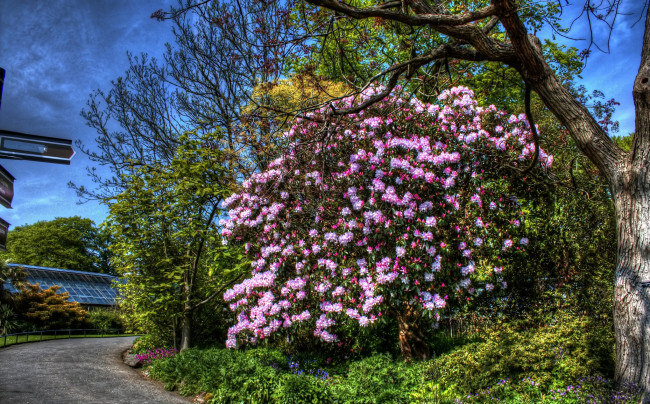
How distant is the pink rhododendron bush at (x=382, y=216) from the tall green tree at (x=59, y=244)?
35.1 m

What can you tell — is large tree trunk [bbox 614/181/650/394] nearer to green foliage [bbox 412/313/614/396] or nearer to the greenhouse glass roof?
green foliage [bbox 412/313/614/396]

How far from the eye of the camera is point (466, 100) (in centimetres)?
702

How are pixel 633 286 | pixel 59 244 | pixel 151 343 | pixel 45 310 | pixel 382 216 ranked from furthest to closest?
pixel 59 244 → pixel 45 310 → pixel 151 343 → pixel 382 216 → pixel 633 286

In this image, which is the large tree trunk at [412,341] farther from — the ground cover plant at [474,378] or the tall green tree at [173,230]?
the tall green tree at [173,230]

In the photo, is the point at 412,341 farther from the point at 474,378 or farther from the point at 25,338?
the point at 25,338

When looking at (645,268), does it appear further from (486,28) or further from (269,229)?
(269,229)

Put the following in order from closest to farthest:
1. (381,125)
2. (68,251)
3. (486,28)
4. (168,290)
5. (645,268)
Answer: (645,268) < (486,28) < (381,125) < (168,290) < (68,251)

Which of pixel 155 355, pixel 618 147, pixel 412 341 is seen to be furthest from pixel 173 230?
pixel 618 147

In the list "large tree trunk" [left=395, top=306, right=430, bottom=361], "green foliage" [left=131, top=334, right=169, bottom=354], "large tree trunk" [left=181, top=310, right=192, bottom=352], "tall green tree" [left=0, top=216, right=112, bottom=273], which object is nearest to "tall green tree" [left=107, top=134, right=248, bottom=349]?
"large tree trunk" [left=181, top=310, right=192, bottom=352]

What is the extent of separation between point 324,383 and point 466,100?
16.7 feet

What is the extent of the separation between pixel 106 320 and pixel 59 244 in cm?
2056

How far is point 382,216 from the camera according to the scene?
593 cm

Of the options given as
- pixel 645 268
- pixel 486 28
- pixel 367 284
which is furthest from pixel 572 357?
pixel 486 28

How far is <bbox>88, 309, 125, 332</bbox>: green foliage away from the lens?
24.0 metres
